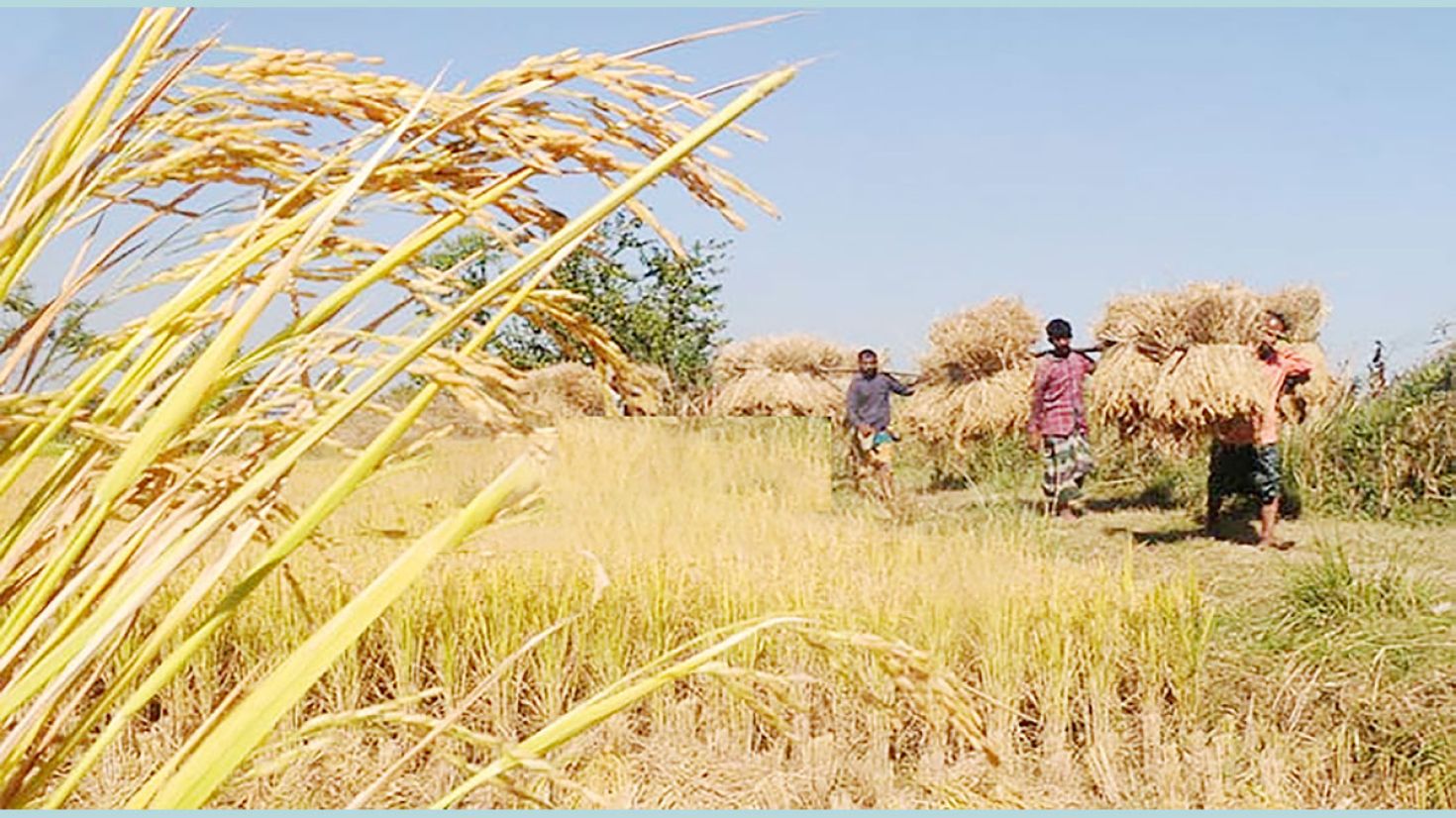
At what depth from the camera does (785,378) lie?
375 inches

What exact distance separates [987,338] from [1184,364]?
224cm

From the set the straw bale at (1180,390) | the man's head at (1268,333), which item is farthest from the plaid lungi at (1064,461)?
the man's head at (1268,333)

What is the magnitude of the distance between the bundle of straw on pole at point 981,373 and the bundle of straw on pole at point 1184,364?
1.51 metres

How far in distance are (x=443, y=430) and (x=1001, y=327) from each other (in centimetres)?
734

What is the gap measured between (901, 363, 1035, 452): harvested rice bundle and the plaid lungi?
86 cm

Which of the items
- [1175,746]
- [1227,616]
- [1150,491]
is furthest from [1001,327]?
[1175,746]

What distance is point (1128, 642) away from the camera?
132 inches

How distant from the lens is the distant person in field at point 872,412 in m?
8.01

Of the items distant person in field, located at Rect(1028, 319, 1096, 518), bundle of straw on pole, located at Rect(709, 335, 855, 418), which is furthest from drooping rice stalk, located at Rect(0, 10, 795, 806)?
bundle of straw on pole, located at Rect(709, 335, 855, 418)

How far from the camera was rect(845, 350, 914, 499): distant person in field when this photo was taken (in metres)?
8.01

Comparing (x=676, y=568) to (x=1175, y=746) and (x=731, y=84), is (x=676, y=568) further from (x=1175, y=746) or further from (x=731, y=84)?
(x=731, y=84)

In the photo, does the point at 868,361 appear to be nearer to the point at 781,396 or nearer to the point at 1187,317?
the point at 781,396

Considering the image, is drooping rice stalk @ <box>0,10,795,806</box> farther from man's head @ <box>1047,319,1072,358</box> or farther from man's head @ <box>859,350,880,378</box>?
man's head @ <box>859,350,880,378</box>

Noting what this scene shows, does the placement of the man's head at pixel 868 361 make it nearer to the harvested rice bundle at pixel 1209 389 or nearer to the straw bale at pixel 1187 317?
the straw bale at pixel 1187 317
